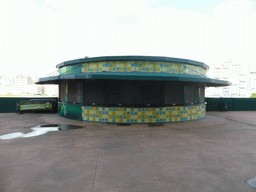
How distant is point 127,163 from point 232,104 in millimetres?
19158

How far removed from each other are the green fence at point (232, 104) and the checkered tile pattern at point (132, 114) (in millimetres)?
9511

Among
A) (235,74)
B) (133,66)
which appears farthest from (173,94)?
(235,74)

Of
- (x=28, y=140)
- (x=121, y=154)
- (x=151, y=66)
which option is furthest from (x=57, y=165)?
(x=151, y=66)

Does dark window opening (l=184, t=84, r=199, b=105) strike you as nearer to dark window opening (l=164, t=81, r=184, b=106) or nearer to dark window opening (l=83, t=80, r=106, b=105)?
dark window opening (l=164, t=81, r=184, b=106)

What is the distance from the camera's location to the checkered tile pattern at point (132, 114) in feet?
33.1

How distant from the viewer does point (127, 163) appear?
4527mm

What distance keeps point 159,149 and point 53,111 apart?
12633mm

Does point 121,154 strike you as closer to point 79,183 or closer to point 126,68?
point 79,183

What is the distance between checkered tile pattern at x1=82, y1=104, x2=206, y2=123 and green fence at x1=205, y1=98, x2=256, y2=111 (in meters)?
9.51

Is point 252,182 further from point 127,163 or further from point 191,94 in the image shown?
point 191,94

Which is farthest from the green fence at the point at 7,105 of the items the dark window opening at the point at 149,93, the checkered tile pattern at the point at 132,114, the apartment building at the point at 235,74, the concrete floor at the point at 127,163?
the apartment building at the point at 235,74

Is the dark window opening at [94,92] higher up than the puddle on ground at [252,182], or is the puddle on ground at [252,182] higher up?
the dark window opening at [94,92]

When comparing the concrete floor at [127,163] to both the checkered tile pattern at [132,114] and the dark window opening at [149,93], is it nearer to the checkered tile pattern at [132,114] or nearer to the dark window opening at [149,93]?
the checkered tile pattern at [132,114]

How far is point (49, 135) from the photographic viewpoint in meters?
7.46
